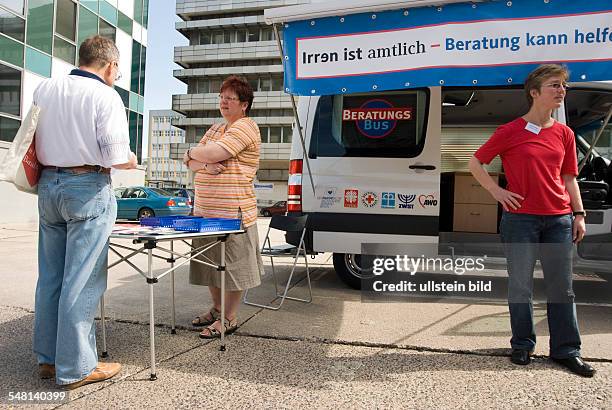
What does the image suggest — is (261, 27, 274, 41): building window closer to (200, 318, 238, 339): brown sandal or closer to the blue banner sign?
the blue banner sign

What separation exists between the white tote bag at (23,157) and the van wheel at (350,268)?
3.07m

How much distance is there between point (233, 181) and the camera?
307 cm

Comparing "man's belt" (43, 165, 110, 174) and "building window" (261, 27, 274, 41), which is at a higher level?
"building window" (261, 27, 274, 41)

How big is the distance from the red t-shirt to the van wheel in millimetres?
2165

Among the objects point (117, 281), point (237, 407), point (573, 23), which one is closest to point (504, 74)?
point (573, 23)

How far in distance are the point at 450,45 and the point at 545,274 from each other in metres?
1.51

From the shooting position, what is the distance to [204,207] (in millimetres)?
3146

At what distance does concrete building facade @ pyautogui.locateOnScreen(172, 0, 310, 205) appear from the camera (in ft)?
146

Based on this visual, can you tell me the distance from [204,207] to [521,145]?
6.70ft

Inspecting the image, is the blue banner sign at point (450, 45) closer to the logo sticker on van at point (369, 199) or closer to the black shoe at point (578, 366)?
the logo sticker on van at point (369, 199)

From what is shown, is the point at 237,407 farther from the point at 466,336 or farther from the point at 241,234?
A: the point at 466,336

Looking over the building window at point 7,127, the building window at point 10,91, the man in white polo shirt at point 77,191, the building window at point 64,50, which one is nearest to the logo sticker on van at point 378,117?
the man in white polo shirt at point 77,191

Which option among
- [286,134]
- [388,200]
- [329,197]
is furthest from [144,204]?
[286,134]

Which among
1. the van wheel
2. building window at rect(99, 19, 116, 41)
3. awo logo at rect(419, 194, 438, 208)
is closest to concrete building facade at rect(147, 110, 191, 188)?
building window at rect(99, 19, 116, 41)
